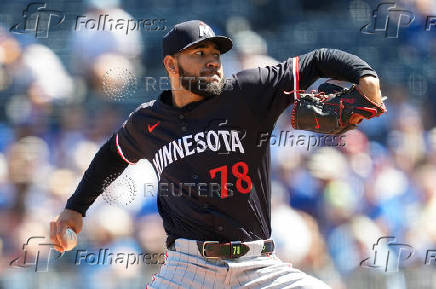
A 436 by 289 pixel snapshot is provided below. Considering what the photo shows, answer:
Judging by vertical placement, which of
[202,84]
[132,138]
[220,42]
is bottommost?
[132,138]

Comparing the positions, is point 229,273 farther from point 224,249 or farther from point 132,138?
point 132,138

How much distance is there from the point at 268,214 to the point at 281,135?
1.89 meters

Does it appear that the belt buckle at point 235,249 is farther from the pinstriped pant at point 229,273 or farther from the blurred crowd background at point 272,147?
the blurred crowd background at point 272,147

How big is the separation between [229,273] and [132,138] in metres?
0.86

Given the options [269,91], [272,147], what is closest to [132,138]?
[269,91]

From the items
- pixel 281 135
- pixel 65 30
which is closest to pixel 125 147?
pixel 281 135

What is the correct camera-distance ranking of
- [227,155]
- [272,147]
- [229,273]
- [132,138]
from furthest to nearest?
[272,147] → [132,138] → [227,155] → [229,273]

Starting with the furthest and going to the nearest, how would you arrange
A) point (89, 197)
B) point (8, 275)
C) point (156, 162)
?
point (8, 275) < point (89, 197) < point (156, 162)

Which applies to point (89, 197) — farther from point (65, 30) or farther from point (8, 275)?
point (65, 30)

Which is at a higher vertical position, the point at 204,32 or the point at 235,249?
the point at 204,32

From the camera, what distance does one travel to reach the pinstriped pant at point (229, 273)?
2.68 m

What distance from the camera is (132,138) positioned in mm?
3174

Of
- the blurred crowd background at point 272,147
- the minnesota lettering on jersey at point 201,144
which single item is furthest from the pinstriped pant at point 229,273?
the blurred crowd background at point 272,147

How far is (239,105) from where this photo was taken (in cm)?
286
